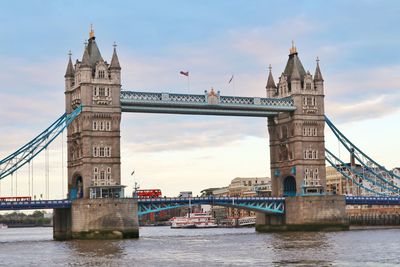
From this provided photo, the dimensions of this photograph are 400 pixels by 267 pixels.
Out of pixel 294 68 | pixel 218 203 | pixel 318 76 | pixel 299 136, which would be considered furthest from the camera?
pixel 318 76

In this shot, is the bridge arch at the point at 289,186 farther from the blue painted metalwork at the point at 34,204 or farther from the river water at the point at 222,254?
the blue painted metalwork at the point at 34,204

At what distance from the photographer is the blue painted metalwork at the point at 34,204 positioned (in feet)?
357

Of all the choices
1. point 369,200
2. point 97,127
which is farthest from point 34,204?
point 369,200

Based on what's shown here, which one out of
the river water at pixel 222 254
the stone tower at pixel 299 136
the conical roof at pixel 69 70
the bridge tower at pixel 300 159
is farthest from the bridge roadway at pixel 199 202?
the conical roof at pixel 69 70

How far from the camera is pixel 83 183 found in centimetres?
11694

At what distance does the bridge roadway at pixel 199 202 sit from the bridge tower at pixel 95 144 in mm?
3665

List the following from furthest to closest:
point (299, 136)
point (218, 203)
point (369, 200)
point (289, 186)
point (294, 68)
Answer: point (289, 186) → point (369, 200) → point (294, 68) → point (299, 136) → point (218, 203)

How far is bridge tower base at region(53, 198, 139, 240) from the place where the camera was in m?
111

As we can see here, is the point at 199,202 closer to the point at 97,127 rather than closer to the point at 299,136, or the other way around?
the point at 97,127

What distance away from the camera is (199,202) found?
4870 inches

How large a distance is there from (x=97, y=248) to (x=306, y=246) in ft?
73.5

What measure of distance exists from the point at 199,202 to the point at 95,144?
18300 millimetres

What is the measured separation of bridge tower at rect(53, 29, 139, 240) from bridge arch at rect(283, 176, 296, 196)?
3319 cm

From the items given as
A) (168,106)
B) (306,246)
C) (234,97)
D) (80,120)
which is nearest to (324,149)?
(234,97)
